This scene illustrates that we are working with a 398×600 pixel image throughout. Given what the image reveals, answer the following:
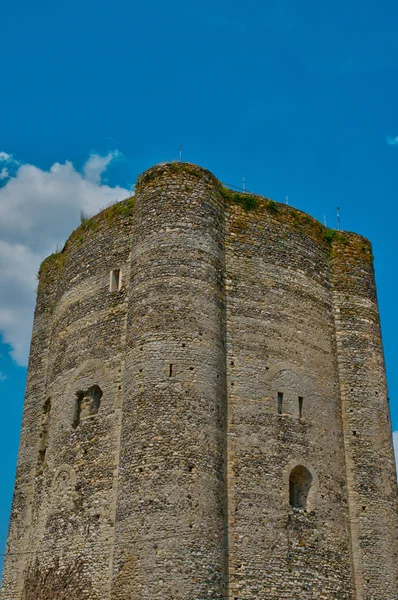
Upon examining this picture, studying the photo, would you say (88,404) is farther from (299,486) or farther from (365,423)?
(365,423)

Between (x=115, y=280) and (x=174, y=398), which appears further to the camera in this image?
(x=115, y=280)

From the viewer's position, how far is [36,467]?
24.9 metres

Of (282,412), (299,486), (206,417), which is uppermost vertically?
(282,412)

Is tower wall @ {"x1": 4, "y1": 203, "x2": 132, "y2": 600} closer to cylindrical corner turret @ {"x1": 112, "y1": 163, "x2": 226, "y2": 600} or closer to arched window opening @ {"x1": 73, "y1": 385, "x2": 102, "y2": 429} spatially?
arched window opening @ {"x1": 73, "y1": 385, "x2": 102, "y2": 429}

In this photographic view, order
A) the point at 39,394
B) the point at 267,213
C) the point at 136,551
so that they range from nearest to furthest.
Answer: the point at 136,551 < the point at 267,213 < the point at 39,394

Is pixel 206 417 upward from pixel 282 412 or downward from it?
downward

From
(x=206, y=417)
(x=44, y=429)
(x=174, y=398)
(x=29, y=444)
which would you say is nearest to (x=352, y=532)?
(x=206, y=417)

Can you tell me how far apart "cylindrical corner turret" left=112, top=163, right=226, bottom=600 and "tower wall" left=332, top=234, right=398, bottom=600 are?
199 inches

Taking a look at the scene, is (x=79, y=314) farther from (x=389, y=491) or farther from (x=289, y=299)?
(x=389, y=491)

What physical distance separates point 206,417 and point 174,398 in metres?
1.01

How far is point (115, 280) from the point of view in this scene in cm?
2438

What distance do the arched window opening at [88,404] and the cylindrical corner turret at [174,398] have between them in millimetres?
2304

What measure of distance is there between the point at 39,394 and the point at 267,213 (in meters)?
10.4

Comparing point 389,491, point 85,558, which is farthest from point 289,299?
point 85,558
